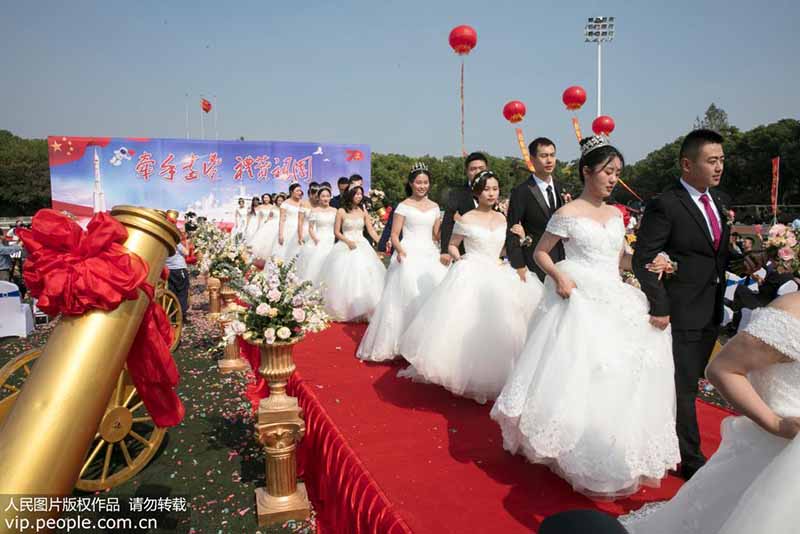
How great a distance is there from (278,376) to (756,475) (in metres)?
2.49

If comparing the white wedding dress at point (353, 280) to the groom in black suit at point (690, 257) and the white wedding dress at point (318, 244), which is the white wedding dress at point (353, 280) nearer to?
the white wedding dress at point (318, 244)

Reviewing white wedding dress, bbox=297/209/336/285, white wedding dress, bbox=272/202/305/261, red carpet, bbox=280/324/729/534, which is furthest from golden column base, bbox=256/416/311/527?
white wedding dress, bbox=272/202/305/261

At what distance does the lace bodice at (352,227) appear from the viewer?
7535 millimetres

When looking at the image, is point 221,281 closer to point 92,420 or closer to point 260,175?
point 92,420

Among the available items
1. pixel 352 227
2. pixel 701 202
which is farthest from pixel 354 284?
pixel 701 202

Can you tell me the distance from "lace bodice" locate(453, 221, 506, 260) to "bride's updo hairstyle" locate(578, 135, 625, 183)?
4.35ft

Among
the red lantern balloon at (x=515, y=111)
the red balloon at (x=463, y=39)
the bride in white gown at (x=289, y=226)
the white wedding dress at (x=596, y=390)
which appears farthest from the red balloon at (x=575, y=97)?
the white wedding dress at (x=596, y=390)

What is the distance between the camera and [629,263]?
339cm

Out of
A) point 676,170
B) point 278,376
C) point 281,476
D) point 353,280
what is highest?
point 676,170

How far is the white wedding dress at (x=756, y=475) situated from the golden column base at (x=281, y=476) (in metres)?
1.93

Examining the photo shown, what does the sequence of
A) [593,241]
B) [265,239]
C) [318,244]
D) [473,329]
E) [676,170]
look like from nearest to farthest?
[593,241] < [473,329] < [318,244] < [265,239] < [676,170]

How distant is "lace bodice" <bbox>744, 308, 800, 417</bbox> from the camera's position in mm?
1418

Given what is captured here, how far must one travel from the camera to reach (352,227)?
7547 millimetres

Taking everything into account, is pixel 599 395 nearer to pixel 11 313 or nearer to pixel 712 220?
pixel 712 220
